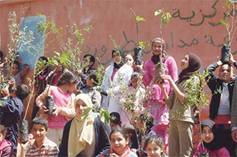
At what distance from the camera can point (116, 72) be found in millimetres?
Answer: 10352

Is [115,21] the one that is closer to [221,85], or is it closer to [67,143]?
[221,85]

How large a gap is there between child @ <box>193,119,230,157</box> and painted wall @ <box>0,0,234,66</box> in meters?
3.15

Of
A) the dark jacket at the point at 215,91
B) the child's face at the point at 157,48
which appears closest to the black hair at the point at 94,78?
the child's face at the point at 157,48

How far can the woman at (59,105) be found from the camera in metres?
8.56

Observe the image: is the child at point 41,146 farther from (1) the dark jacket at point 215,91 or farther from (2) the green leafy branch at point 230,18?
(2) the green leafy branch at point 230,18

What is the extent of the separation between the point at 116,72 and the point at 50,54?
3200 mm

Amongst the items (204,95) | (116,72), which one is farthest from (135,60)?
(204,95)

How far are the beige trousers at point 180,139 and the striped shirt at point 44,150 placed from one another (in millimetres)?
1604

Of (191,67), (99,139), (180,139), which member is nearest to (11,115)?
(99,139)

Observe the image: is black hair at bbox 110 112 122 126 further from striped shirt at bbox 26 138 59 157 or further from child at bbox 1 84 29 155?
striped shirt at bbox 26 138 59 157

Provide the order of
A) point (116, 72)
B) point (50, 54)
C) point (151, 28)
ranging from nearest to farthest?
point (116, 72) < point (151, 28) < point (50, 54)

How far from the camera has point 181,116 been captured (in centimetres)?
840

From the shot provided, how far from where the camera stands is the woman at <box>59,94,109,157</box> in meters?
7.46

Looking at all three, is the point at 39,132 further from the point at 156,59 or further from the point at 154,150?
the point at 156,59
